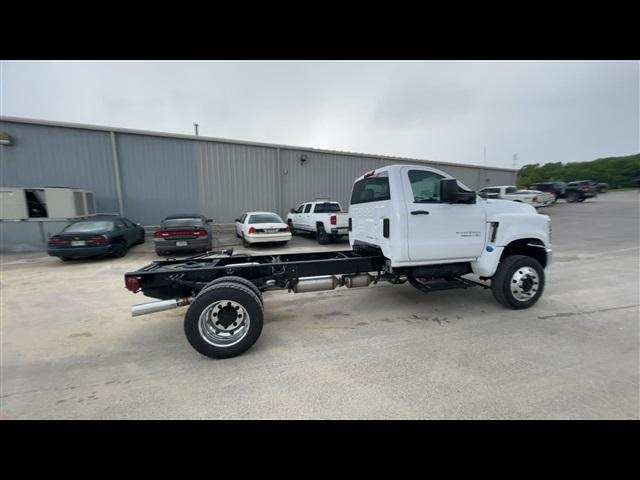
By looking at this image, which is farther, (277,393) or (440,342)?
(440,342)

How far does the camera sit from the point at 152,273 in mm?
3166

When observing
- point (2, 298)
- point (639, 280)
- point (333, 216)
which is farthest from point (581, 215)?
point (2, 298)

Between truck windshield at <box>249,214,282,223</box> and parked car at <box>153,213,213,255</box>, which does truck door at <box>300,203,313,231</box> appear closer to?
truck windshield at <box>249,214,282,223</box>

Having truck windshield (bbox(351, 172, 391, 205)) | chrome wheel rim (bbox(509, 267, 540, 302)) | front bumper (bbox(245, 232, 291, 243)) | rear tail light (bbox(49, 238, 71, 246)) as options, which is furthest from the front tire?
rear tail light (bbox(49, 238, 71, 246))

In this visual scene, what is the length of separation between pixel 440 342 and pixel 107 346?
4286 millimetres

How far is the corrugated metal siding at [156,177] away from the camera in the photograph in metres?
12.9

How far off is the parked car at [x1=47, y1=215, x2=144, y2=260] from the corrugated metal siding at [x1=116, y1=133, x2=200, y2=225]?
4481mm

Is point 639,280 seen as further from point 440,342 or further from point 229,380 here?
point 229,380

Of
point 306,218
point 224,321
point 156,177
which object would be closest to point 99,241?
point 156,177

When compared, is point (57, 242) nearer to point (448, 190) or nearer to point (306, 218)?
point (306, 218)

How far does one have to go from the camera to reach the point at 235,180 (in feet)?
48.2

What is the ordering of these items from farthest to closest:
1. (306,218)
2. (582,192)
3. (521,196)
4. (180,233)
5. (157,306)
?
(582,192)
(521,196)
(306,218)
(180,233)
(157,306)

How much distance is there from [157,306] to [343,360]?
7.62 ft

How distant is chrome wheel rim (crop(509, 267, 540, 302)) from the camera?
4.17m
